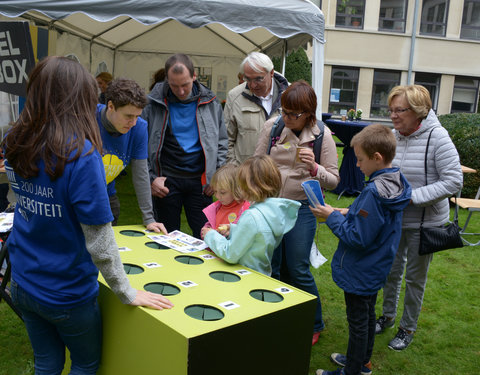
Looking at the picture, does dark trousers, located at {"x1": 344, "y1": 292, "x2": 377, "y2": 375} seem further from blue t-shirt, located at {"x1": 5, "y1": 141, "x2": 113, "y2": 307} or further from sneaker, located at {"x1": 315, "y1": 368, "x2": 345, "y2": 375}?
blue t-shirt, located at {"x1": 5, "y1": 141, "x2": 113, "y2": 307}

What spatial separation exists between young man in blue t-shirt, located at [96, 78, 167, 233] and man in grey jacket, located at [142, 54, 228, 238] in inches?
16.9

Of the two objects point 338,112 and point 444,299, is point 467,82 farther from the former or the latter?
point 444,299

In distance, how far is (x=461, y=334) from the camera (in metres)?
3.10

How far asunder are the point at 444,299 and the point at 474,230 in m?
2.45

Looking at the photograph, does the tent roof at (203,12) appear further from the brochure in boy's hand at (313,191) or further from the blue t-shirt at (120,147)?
the brochure in boy's hand at (313,191)

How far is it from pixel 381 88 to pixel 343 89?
1681mm

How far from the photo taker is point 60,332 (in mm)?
1516

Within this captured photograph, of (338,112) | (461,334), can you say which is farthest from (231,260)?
(338,112)

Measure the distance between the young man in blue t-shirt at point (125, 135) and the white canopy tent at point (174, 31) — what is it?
87cm

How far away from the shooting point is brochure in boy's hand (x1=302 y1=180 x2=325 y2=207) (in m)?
2.08

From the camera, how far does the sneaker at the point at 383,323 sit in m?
2.96

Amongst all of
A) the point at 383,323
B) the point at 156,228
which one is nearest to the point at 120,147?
the point at 156,228

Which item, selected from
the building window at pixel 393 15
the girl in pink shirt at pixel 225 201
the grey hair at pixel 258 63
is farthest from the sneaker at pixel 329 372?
the building window at pixel 393 15

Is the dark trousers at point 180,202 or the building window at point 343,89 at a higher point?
the building window at point 343,89
